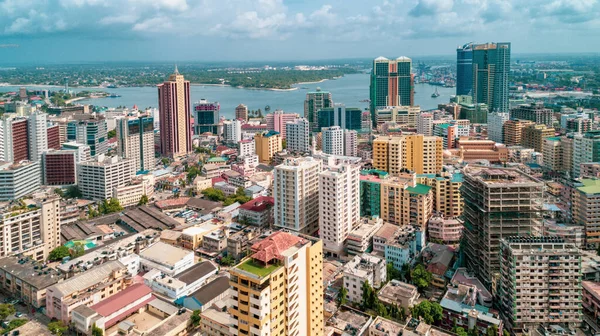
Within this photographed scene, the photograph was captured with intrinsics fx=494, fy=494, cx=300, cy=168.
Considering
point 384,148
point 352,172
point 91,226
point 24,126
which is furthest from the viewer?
point 24,126

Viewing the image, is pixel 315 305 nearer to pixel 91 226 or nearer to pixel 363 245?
pixel 363 245

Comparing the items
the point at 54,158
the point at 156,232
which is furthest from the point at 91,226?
the point at 54,158

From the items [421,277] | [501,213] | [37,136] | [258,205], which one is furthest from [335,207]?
[37,136]

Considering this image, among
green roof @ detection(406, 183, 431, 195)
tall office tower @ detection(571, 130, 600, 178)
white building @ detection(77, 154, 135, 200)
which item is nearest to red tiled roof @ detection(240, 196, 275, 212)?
green roof @ detection(406, 183, 431, 195)

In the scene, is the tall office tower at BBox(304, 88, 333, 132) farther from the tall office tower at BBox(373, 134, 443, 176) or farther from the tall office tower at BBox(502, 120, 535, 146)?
the tall office tower at BBox(373, 134, 443, 176)

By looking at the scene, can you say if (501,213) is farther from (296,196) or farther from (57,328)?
(57,328)
